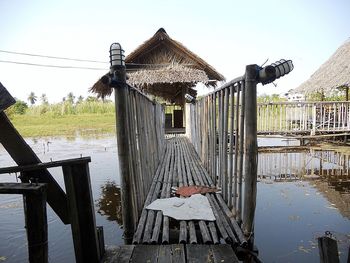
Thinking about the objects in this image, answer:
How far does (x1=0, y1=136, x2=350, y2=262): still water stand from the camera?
13.8 ft

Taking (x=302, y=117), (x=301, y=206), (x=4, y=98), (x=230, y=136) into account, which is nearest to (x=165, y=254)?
(x=4, y=98)

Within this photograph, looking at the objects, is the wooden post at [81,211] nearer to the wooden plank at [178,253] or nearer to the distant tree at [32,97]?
the wooden plank at [178,253]

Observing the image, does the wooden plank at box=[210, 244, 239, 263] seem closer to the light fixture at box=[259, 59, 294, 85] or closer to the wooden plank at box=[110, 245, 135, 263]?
the wooden plank at box=[110, 245, 135, 263]

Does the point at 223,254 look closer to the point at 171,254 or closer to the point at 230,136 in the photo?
the point at 171,254

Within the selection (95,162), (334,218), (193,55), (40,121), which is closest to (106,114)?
(40,121)

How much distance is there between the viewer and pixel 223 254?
9.15 ft

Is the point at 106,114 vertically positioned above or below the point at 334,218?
above

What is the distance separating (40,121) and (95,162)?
26495 millimetres

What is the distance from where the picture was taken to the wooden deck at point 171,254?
2713 millimetres

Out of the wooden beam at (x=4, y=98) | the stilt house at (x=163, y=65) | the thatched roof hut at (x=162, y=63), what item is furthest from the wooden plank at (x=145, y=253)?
the thatched roof hut at (x=162, y=63)

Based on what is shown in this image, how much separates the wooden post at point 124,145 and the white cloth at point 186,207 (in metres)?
0.68

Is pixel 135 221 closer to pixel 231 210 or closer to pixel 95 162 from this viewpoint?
pixel 231 210

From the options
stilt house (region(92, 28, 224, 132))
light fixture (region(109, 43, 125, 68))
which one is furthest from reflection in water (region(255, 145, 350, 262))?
stilt house (region(92, 28, 224, 132))

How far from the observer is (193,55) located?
48.6ft
